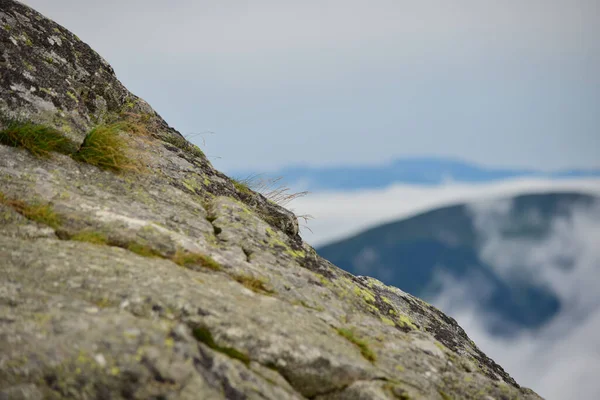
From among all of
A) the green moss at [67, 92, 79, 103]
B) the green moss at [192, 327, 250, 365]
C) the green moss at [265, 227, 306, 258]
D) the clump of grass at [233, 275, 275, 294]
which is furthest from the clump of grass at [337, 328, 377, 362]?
the green moss at [67, 92, 79, 103]

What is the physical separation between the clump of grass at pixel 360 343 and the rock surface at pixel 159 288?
21 mm

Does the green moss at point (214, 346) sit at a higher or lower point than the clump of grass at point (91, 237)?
lower

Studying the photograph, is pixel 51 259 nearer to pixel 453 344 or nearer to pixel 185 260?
pixel 185 260

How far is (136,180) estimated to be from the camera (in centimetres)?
962

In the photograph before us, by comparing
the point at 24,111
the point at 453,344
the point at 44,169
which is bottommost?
the point at 44,169

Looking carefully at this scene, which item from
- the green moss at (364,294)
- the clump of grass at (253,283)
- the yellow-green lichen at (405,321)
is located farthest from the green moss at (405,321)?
the clump of grass at (253,283)

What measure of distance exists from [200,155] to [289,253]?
4.28 m

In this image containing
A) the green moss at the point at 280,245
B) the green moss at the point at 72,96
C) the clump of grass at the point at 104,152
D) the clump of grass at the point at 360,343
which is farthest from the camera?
the green moss at the point at 72,96

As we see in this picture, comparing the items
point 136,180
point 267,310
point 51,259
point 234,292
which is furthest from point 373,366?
point 136,180

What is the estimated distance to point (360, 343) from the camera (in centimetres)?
729

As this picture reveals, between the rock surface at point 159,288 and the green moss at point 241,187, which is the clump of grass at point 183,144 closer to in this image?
the rock surface at point 159,288

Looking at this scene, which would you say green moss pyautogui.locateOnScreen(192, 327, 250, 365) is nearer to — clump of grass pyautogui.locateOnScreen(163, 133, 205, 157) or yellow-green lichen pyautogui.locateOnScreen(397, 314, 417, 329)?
yellow-green lichen pyautogui.locateOnScreen(397, 314, 417, 329)

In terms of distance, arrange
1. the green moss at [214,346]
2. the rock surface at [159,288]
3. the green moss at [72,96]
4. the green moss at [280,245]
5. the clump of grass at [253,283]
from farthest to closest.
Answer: the green moss at [72,96] < the green moss at [280,245] < the clump of grass at [253,283] < the green moss at [214,346] < the rock surface at [159,288]

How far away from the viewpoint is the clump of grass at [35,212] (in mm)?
7379
